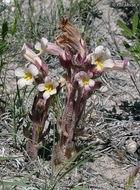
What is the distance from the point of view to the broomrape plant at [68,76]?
268 cm

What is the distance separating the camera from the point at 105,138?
351cm

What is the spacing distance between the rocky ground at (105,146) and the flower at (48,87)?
0.58m

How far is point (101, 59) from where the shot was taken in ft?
8.84

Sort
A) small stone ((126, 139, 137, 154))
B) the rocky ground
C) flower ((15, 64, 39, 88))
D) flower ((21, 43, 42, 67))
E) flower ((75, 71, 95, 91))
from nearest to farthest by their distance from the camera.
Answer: flower ((75, 71, 95, 91)), flower ((15, 64, 39, 88)), flower ((21, 43, 42, 67)), the rocky ground, small stone ((126, 139, 137, 154))

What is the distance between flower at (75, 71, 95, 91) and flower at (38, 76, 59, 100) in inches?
8.3

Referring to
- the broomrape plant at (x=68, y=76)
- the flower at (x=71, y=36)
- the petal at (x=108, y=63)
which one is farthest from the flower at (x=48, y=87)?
the petal at (x=108, y=63)

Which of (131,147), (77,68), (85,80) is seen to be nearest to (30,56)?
(77,68)

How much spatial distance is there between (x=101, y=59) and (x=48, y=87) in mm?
534

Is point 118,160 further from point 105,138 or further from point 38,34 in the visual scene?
point 38,34

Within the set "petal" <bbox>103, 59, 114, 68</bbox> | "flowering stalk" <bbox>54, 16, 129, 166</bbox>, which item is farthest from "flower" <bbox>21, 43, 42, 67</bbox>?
"petal" <bbox>103, 59, 114, 68</bbox>

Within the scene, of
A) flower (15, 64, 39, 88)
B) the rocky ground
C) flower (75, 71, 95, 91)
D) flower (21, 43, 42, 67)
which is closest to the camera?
flower (75, 71, 95, 91)

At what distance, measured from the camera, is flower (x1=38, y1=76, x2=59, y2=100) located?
2668mm

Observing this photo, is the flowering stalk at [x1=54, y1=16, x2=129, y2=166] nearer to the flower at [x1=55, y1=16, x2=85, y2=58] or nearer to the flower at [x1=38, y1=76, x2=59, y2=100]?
the flower at [x1=55, y1=16, x2=85, y2=58]

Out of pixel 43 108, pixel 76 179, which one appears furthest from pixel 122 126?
pixel 43 108
